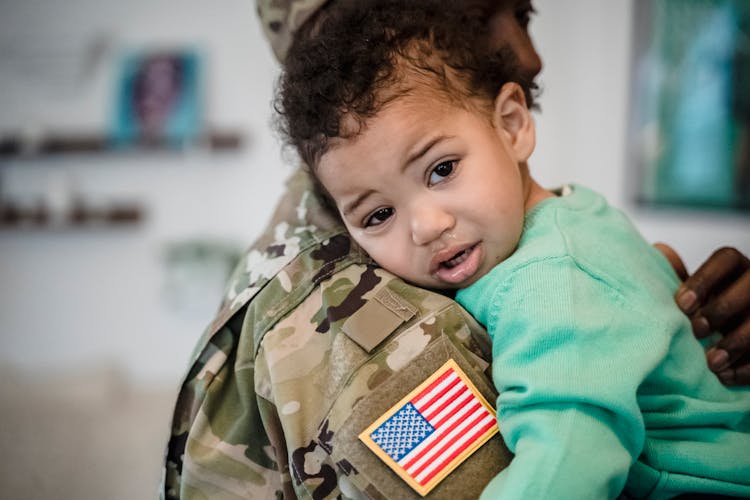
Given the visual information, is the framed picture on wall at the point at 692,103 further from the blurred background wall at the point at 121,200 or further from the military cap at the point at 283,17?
the military cap at the point at 283,17

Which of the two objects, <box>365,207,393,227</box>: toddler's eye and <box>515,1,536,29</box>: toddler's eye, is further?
<box>515,1,536,29</box>: toddler's eye

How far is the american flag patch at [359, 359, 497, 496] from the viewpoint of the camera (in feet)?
2.14

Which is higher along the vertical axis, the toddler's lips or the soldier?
the toddler's lips

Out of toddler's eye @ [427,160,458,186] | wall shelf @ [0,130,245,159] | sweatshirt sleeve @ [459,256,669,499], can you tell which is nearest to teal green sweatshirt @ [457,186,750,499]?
sweatshirt sleeve @ [459,256,669,499]

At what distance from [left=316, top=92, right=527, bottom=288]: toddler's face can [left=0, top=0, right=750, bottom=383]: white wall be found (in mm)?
1688

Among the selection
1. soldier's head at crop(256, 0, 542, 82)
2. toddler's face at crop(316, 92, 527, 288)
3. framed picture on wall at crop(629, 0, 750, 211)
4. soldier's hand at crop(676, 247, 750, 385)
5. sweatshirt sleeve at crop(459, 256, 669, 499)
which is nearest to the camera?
sweatshirt sleeve at crop(459, 256, 669, 499)

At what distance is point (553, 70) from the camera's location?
2.33m

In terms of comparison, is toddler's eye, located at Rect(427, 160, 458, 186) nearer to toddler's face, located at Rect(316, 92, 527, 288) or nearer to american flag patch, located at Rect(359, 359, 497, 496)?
toddler's face, located at Rect(316, 92, 527, 288)

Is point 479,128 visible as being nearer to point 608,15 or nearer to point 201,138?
point 608,15

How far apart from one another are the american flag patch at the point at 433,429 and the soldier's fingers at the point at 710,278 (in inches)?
15.4

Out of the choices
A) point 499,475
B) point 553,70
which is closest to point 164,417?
point 553,70

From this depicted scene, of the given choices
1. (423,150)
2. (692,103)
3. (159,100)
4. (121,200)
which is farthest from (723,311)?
(121,200)

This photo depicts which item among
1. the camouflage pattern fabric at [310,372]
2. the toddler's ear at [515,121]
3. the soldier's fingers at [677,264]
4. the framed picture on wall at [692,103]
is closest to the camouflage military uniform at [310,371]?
the camouflage pattern fabric at [310,372]

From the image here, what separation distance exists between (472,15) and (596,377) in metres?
0.63
